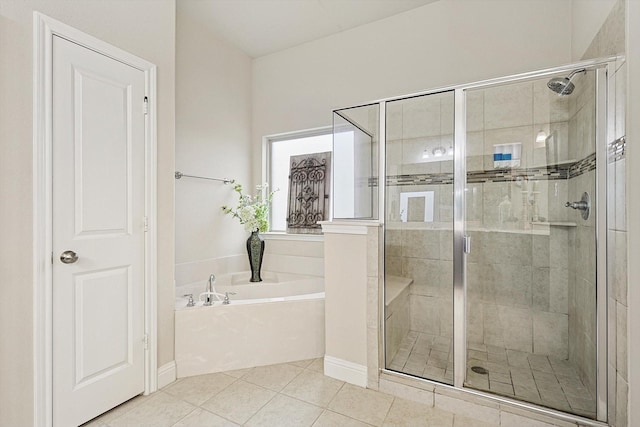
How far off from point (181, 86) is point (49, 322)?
6.85 ft

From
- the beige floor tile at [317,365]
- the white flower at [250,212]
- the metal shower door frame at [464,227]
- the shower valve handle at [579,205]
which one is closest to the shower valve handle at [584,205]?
the shower valve handle at [579,205]

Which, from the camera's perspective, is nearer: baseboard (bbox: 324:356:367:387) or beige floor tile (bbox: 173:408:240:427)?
beige floor tile (bbox: 173:408:240:427)

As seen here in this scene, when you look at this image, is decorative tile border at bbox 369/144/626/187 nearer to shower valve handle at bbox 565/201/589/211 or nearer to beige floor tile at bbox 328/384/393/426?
shower valve handle at bbox 565/201/589/211

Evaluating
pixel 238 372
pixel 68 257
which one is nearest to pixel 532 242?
pixel 238 372

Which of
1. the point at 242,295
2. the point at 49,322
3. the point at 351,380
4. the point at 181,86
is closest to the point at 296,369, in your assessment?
the point at 351,380

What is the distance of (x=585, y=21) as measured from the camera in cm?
193

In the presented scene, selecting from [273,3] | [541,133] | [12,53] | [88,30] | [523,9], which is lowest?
[541,133]

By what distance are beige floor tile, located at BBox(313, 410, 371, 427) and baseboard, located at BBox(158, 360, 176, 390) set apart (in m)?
1.07

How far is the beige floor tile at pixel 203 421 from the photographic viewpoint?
165 cm

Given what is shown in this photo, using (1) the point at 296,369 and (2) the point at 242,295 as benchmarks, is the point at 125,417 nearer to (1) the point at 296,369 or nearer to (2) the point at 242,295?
(1) the point at 296,369

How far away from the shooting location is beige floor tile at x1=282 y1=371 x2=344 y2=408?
6.20ft

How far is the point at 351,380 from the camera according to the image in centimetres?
205

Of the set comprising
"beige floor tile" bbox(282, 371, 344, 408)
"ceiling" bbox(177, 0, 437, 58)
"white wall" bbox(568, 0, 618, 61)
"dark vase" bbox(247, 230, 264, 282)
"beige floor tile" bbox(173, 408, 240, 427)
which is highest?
"ceiling" bbox(177, 0, 437, 58)

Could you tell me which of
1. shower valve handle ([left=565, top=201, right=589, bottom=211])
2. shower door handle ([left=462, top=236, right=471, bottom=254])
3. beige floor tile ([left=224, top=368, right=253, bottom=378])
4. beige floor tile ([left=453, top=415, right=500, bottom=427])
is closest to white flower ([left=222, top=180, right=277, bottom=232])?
beige floor tile ([left=224, top=368, right=253, bottom=378])
